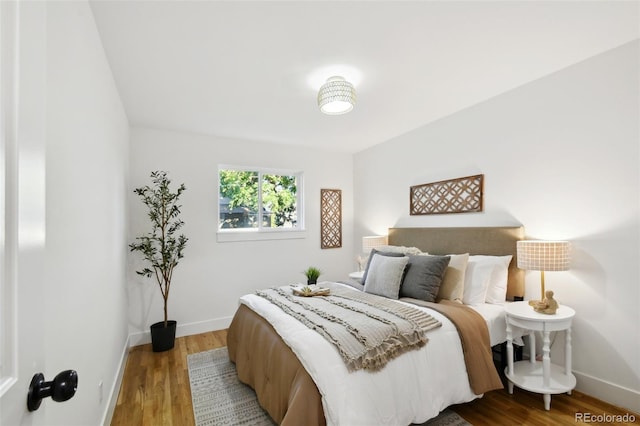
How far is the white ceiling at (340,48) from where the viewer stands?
1.74m

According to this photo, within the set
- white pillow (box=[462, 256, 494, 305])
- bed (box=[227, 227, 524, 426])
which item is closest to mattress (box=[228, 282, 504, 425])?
bed (box=[227, 227, 524, 426])

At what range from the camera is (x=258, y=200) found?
437 cm

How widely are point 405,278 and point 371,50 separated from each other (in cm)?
192

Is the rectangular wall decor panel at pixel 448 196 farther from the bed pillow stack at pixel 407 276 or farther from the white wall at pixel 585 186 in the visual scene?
the bed pillow stack at pixel 407 276

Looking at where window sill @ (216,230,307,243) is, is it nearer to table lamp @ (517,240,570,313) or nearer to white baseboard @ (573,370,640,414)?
table lamp @ (517,240,570,313)

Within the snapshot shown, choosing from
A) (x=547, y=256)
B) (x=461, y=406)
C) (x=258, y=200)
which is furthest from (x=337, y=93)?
(x=461, y=406)

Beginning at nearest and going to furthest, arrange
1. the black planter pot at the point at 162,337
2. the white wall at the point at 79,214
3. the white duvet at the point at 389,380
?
the white wall at the point at 79,214
the white duvet at the point at 389,380
the black planter pot at the point at 162,337

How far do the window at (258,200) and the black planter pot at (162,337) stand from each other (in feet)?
4.34

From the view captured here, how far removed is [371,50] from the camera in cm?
210

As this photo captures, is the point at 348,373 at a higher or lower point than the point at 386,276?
lower

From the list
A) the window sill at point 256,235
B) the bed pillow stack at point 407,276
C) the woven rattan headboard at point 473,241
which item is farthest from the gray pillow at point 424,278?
the window sill at point 256,235

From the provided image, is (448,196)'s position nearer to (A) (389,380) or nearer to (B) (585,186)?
(B) (585,186)

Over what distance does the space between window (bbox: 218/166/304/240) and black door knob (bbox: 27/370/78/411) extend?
11.2 feet
